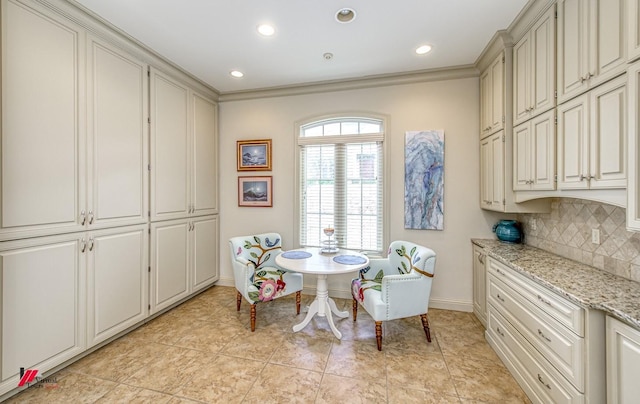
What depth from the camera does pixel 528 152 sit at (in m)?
2.14

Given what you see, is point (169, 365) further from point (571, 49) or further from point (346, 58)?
point (571, 49)

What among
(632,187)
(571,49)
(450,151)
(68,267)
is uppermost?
(571,49)

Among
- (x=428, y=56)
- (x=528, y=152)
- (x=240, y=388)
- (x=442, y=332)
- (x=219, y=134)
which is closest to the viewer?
(x=240, y=388)

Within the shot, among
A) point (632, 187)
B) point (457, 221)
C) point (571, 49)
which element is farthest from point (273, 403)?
point (571, 49)

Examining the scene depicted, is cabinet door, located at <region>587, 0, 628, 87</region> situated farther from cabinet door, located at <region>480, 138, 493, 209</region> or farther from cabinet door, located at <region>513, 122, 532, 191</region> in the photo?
cabinet door, located at <region>480, 138, 493, 209</region>

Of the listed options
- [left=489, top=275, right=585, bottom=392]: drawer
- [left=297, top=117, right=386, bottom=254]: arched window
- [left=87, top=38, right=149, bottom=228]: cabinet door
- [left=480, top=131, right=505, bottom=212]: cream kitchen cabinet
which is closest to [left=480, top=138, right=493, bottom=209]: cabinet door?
[left=480, top=131, right=505, bottom=212]: cream kitchen cabinet

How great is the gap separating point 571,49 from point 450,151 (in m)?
1.47

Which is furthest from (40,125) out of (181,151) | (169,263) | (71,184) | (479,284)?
(479,284)

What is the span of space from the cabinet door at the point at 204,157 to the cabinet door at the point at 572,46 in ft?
12.0

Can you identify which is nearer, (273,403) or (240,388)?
(273,403)

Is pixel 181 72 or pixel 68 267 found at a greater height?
pixel 181 72

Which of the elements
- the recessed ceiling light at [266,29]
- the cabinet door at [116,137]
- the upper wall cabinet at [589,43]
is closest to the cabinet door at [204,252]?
the cabinet door at [116,137]

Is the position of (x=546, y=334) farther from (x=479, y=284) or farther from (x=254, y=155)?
(x=254, y=155)

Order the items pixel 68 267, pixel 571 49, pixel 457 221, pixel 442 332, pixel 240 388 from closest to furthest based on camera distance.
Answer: pixel 571 49 → pixel 240 388 → pixel 68 267 → pixel 442 332 → pixel 457 221
